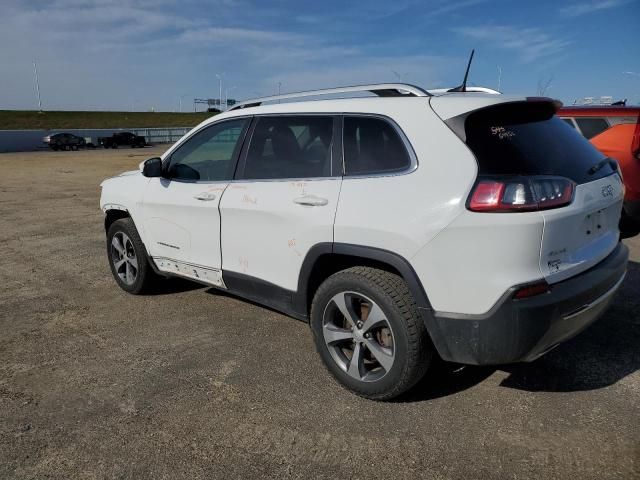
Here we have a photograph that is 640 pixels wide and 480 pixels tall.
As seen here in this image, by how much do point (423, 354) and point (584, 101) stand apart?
431 inches

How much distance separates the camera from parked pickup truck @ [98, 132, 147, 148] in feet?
153

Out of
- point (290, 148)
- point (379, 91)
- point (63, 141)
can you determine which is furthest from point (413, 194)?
point (63, 141)

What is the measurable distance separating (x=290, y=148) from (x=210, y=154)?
0.93 m

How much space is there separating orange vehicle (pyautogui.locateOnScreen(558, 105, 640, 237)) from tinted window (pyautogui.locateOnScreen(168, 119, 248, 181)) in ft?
16.4

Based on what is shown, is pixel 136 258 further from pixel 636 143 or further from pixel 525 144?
pixel 636 143

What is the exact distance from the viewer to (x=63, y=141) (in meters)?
42.2

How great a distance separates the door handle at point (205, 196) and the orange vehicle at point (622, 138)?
5.14 meters

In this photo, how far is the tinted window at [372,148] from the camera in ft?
9.31

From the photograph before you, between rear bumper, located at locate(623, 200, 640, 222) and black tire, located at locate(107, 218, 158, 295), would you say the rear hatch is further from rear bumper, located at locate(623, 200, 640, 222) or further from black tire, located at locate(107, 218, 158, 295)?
rear bumper, located at locate(623, 200, 640, 222)

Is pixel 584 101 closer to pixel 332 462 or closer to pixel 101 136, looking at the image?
pixel 332 462

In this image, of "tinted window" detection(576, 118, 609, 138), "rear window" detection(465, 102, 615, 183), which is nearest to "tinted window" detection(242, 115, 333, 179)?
"rear window" detection(465, 102, 615, 183)

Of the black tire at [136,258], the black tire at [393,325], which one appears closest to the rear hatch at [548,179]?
the black tire at [393,325]

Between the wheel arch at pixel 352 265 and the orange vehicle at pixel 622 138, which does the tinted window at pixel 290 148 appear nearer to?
the wheel arch at pixel 352 265

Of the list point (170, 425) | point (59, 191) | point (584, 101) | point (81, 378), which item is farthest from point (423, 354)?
point (59, 191)
